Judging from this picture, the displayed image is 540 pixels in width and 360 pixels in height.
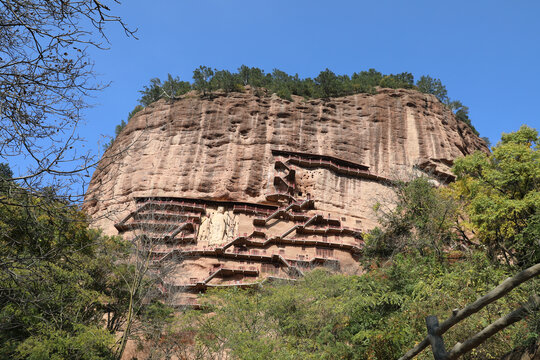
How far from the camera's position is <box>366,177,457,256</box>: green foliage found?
16844 millimetres

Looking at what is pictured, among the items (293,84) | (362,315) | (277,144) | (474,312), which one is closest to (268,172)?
(277,144)

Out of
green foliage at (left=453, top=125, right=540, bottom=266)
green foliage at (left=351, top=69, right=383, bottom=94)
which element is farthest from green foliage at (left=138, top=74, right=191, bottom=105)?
green foliage at (left=453, top=125, right=540, bottom=266)

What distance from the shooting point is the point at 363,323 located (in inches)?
501

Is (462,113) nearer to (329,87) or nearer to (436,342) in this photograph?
(329,87)

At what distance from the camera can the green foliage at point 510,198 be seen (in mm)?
14156

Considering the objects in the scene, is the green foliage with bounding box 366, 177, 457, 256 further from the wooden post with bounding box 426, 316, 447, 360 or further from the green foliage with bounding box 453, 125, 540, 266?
the wooden post with bounding box 426, 316, 447, 360

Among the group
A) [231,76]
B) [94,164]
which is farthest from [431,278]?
[231,76]

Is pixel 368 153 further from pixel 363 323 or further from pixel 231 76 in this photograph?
pixel 363 323

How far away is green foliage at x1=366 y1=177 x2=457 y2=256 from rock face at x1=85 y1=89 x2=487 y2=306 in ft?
29.3

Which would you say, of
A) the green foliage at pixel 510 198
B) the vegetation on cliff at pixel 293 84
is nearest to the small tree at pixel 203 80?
the vegetation on cliff at pixel 293 84

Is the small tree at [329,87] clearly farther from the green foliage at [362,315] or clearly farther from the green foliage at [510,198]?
the green foliage at [362,315]

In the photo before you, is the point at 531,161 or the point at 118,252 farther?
the point at 118,252

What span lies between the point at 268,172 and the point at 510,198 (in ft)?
68.5

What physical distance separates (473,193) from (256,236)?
52.6ft
